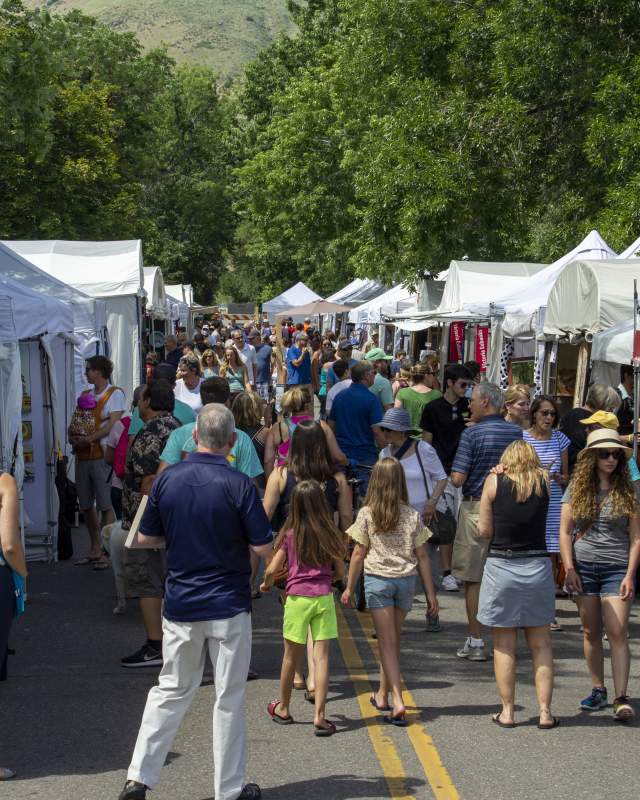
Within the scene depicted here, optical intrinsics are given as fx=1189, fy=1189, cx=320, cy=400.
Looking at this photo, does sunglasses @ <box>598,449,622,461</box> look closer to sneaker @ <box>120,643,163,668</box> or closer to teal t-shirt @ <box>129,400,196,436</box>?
sneaker @ <box>120,643,163,668</box>

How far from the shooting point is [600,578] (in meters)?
6.86

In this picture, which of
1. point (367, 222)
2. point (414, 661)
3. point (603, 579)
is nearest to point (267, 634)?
point (414, 661)

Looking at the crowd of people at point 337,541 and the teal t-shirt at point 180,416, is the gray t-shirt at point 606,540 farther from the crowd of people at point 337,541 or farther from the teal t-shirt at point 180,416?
the teal t-shirt at point 180,416

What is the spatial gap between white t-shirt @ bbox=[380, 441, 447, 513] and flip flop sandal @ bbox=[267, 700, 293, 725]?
248 centimetres

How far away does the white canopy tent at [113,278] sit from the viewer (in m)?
19.7

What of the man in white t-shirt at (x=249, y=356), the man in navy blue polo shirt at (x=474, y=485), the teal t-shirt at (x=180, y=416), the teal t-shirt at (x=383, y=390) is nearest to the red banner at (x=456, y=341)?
the man in white t-shirt at (x=249, y=356)

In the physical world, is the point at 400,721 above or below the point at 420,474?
below

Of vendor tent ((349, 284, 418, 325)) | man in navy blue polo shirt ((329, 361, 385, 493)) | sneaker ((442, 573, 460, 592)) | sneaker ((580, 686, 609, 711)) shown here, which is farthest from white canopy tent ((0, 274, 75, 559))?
vendor tent ((349, 284, 418, 325))

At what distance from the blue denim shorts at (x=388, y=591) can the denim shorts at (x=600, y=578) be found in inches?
39.8

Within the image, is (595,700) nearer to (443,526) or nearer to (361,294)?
(443,526)

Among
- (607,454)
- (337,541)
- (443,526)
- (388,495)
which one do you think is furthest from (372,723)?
(443,526)

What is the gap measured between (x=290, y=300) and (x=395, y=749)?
1327 inches

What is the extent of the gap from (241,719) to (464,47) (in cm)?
2208

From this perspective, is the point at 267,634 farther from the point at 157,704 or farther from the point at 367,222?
the point at 367,222
